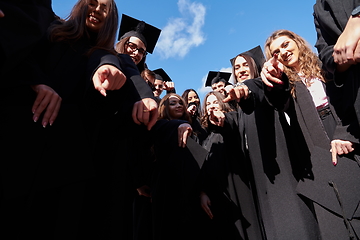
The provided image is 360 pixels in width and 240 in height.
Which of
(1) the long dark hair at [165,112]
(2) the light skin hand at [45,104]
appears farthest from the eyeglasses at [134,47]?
(2) the light skin hand at [45,104]

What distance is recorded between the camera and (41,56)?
167 centimetres

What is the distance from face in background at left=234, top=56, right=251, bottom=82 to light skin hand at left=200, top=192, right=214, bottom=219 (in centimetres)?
168

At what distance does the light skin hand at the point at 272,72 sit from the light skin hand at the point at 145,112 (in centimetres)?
87

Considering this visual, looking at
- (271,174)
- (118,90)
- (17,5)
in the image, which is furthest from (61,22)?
(271,174)

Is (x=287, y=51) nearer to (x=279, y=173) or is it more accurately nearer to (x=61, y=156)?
(x=279, y=173)

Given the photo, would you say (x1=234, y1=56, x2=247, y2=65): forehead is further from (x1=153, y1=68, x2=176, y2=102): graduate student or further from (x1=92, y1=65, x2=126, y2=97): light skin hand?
(x1=92, y1=65, x2=126, y2=97): light skin hand

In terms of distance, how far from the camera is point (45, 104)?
4.26 ft

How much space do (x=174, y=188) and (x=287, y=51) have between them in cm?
198

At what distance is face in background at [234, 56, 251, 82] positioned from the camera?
3.66m

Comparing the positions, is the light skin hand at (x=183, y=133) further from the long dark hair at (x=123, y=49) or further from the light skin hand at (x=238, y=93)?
the long dark hair at (x=123, y=49)

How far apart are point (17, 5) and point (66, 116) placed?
0.63m

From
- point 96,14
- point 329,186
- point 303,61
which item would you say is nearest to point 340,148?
point 329,186

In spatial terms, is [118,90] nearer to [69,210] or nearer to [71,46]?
[71,46]

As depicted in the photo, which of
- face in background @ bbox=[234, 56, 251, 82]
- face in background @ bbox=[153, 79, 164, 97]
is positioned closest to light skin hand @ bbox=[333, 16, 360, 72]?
face in background @ bbox=[234, 56, 251, 82]
